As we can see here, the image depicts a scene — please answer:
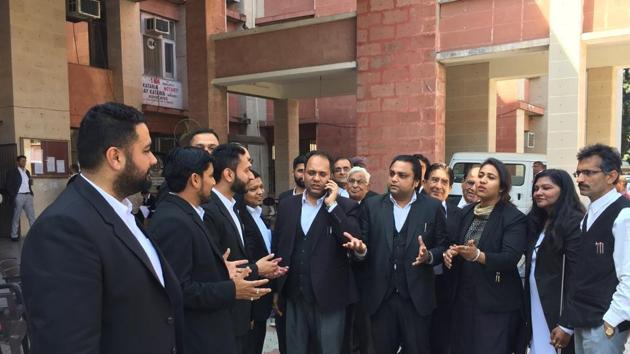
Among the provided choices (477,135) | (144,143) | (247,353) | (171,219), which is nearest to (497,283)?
(247,353)

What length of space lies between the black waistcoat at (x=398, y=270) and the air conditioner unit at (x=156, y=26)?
39.7 feet

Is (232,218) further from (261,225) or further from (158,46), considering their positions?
(158,46)

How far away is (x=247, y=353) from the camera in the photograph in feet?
11.3

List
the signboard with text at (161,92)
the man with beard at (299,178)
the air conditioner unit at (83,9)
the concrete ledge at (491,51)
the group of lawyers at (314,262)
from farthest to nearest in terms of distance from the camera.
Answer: the signboard with text at (161,92) → the air conditioner unit at (83,9) → the concrete ledge at (491,51) → the man with beard at (299,178) → the group of lawyers at (314,262)

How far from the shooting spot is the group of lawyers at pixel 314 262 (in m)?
1.45

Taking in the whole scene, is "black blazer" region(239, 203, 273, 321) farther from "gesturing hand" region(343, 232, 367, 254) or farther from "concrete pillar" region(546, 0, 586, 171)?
"concrete pillar" region(546, 0, 586, 171)

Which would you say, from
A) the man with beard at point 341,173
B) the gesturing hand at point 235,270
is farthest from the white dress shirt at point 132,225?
the man with beard at point 341,173

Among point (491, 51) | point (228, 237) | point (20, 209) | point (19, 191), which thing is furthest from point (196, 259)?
point (20, 209)

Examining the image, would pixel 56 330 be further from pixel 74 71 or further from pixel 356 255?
pixel 74 71

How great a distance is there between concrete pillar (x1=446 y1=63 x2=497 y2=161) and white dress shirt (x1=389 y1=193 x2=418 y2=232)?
27.2 feet

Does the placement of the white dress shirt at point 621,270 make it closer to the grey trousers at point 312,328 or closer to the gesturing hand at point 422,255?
the gesturing hand at point 422,255

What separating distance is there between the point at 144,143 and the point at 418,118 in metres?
7.24

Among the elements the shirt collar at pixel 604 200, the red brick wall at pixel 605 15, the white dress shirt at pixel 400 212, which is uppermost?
the red brick wall at pixel 605 15

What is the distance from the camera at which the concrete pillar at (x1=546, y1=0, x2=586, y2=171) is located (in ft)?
24.6
